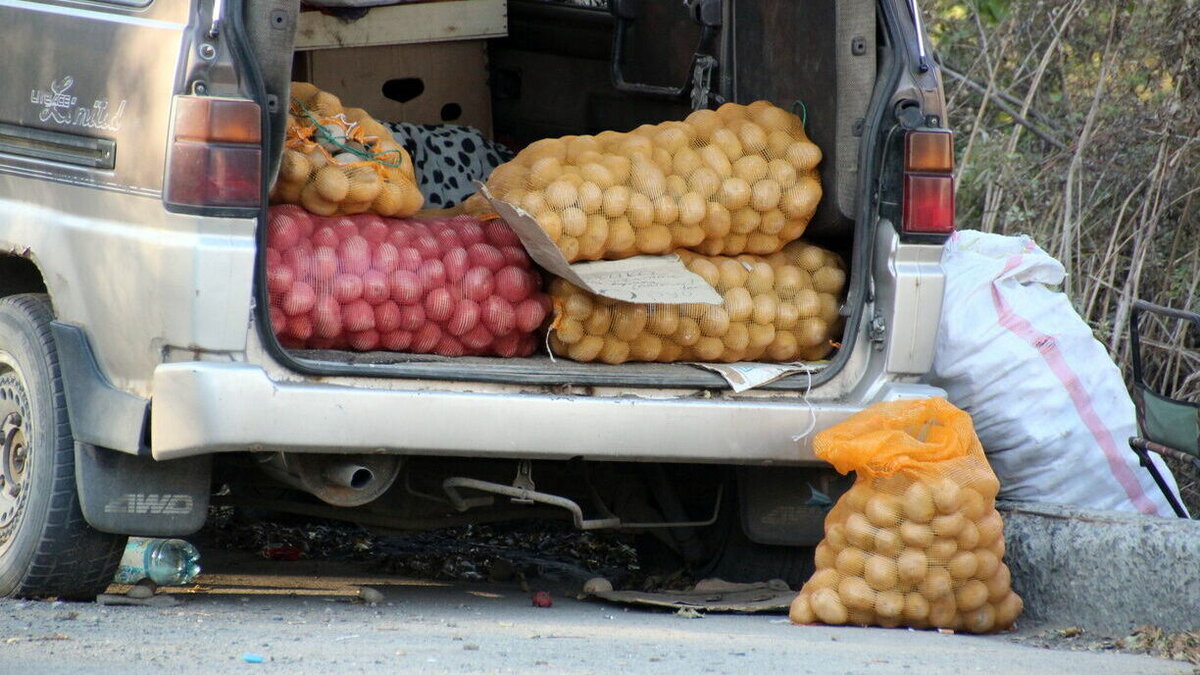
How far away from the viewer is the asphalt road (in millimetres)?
3059

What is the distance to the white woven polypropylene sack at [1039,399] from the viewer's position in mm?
4598

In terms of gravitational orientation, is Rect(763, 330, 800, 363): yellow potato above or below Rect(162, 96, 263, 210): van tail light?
below

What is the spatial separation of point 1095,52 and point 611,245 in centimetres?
355

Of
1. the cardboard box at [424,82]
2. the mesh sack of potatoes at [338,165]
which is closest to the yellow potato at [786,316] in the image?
the mesh sack of potatoes at [338,165]

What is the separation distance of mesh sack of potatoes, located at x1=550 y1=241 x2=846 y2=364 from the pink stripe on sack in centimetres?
67

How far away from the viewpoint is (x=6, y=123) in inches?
156

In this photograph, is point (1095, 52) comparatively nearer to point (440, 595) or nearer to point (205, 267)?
point (440, 595)

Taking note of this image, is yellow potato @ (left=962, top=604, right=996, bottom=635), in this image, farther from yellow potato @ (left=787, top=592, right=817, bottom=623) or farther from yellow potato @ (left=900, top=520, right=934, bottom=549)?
yellow potato @ (left=787, top=592, right=817, bottom=623)

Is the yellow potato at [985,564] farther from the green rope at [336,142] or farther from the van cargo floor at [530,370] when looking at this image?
the green rope at [336,142]

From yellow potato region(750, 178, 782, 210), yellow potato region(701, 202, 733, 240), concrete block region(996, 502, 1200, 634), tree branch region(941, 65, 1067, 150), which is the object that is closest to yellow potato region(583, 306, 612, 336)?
yellow potato region(701, 202, 733, 240)

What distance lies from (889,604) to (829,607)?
0.15 meters

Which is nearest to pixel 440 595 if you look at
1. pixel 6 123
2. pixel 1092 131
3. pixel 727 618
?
pixel 727 618

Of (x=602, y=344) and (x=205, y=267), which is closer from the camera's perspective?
(x=205, y=267)

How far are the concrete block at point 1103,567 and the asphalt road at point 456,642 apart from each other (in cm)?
19
